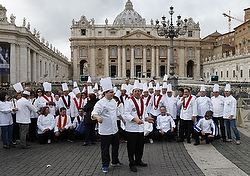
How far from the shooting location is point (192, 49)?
274 feet

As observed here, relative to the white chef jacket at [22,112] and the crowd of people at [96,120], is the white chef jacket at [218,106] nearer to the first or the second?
the crowd of people at [96,120]

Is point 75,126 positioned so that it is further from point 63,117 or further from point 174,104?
point 174,104

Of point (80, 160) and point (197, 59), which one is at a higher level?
point (197, 59)

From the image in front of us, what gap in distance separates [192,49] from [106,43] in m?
29.4

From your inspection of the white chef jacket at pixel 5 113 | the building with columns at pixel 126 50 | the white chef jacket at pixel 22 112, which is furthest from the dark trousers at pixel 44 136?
the building with columns at pixel 126 50

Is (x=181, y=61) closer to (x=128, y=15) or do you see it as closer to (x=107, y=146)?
(x=128, y=15)

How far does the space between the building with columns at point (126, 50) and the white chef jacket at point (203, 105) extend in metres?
68.7

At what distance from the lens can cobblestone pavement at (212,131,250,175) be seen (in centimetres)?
677

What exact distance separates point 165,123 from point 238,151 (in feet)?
8.94

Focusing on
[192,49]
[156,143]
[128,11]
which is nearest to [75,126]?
[156,143]

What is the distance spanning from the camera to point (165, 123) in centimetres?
955

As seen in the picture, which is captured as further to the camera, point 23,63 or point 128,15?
point 128,15

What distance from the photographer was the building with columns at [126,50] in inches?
3125

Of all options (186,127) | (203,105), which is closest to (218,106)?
(203,105)
